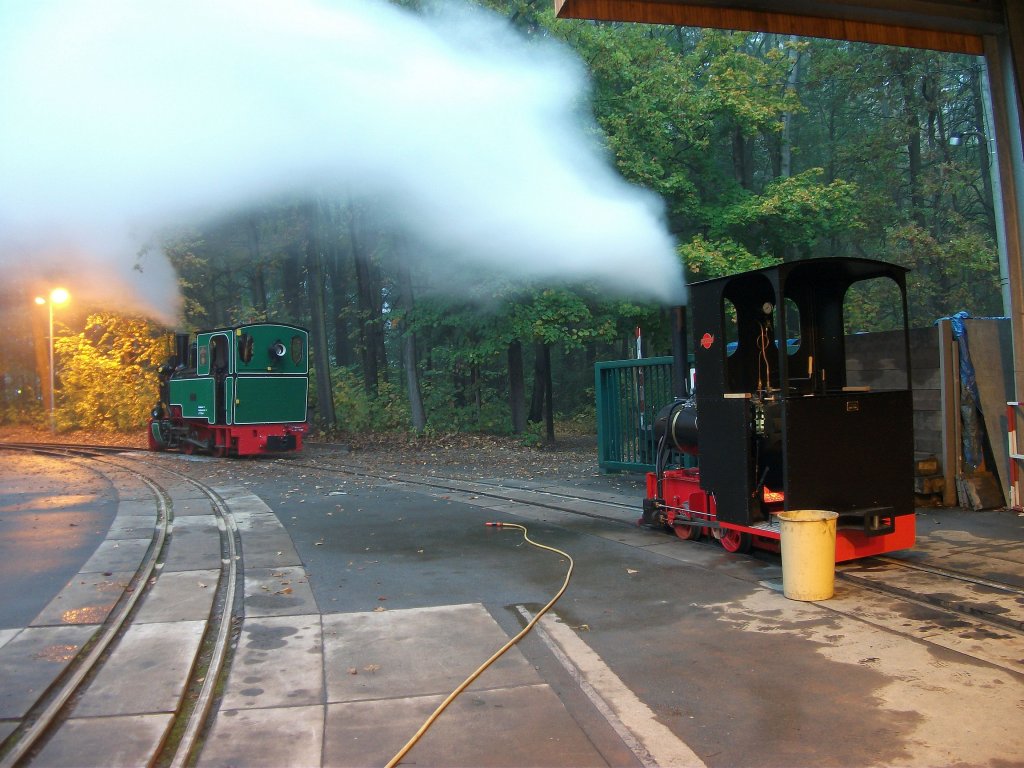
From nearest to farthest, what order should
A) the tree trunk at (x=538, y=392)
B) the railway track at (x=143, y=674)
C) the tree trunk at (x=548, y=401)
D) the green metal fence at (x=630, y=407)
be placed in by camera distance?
1. the railway track at (x=143, y=674)
2. the green metal fence at (x=630, y=407)
3. the tree trunk at (x=548, y=401)
4. the tree trunk at (x=538, y=392)

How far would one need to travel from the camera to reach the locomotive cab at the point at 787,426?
6277 millimetres

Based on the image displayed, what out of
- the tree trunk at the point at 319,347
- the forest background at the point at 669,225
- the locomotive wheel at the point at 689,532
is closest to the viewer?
the locomotive wheel at the point at 689,532

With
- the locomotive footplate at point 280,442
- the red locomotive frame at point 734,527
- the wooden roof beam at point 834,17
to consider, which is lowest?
the red locomotive frame at point 734,527

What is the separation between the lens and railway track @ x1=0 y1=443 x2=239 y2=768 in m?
3.69

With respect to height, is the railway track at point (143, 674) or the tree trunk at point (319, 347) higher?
the tree trunk at point (319, 347)

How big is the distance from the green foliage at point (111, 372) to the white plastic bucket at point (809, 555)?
2730cm

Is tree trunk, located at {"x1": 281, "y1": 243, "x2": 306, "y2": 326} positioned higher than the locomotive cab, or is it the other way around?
tree trunk, located at {"x1": 281, "y1": 243, "x2": 306, "y2": 326}

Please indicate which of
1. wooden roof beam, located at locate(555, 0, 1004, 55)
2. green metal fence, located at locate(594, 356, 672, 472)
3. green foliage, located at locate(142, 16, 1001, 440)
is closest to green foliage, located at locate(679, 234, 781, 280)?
green foliage, located at locate(142, 16, 1001, 440)

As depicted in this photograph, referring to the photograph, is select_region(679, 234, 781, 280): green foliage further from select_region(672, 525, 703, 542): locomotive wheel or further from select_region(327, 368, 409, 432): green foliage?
select_region(327, 368, 409, 432): green foliage

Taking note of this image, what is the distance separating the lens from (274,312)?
32.2m

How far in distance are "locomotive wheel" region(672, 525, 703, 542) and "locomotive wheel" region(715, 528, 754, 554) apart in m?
0.35

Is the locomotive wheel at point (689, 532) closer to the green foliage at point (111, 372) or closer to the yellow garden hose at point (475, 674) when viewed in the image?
the yellow garden hose at point (475, 674)

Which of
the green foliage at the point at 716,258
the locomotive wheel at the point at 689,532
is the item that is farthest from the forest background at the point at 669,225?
the locomotive wheel at the point at 689,532

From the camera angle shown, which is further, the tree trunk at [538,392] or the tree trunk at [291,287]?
the tree trunk at [291,287]
